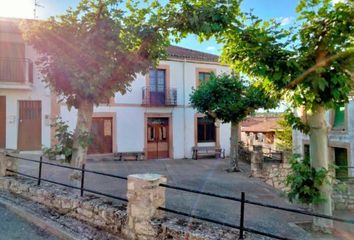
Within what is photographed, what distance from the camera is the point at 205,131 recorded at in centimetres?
2136

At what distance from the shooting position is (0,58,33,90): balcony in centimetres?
1534

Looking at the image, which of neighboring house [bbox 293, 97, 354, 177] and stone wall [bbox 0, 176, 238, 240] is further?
neighboring house [bbox 293, 97, 354, 177]

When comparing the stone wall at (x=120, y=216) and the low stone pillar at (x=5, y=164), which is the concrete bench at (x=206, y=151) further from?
the stone wall at (x=120, y=216)

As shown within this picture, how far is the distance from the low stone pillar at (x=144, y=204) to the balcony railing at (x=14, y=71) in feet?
43.2

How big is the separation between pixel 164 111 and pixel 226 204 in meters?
11.7

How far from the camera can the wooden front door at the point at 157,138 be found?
782 inches

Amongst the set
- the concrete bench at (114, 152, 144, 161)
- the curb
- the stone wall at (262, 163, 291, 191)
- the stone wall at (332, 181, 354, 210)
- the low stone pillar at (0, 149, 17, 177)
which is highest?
the low stone pillar at (0, 149, 17, 177)

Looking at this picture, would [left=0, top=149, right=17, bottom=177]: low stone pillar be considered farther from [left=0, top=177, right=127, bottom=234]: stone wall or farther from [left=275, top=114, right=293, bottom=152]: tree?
[left=275, top=114, right=293, bottom=152]: tree

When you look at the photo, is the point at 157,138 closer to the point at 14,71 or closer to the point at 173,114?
the point at 173,114

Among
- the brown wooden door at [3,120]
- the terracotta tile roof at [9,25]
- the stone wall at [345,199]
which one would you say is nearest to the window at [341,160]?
the stone wall at [345,199]

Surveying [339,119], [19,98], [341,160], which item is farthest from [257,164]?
[19,98]

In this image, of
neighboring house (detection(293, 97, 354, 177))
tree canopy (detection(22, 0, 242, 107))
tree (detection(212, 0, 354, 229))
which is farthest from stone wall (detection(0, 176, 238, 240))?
neighboring house (detection(293, 97, 354, 177))

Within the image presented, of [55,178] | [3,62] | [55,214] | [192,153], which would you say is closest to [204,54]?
[192,153]

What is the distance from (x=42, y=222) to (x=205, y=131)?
53.6ft
